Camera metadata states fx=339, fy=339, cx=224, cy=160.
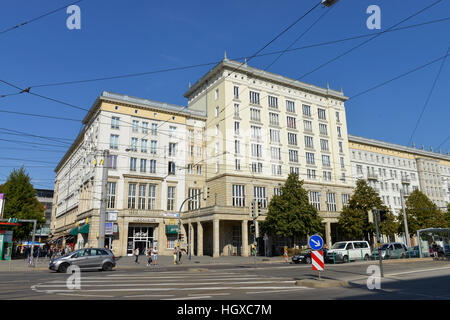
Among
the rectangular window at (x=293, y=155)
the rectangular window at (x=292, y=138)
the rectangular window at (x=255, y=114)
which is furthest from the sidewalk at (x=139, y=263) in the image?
the rectangular window at (x=292, y=138)

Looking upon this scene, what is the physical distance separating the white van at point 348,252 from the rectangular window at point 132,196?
27.5 meters

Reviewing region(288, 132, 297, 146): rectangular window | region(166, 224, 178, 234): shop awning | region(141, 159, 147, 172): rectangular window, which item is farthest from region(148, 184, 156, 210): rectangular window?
region(288, 132, 297, 146): rectangular window

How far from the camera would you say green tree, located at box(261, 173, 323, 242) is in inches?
1592

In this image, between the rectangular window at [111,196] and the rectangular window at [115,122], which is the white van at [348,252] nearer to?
the rectangular window at [111,196]

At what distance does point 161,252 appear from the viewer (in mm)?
46781

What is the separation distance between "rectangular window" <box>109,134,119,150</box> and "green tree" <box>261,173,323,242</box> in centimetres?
2240

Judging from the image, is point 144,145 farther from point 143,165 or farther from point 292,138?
point 292,138

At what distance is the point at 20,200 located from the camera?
5025 centimetres

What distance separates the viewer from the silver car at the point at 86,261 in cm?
2162

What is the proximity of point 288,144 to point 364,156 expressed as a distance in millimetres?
24514

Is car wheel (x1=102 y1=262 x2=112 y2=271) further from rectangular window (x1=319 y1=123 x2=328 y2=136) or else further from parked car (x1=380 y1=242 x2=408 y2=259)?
rectangular window (x1=319 y1=123 x2=328 y2=136)

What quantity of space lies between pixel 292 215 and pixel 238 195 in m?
9.49
